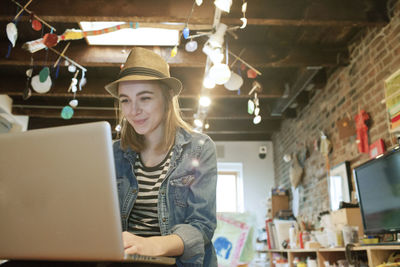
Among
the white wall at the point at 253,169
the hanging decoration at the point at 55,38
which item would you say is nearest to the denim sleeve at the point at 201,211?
the hanging decoration at the point at 55,38

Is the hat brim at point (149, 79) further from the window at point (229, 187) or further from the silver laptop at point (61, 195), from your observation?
the window at point (229, 187)

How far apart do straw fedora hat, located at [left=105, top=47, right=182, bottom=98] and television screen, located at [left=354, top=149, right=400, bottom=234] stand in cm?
171

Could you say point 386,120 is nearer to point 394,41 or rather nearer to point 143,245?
point 394,41

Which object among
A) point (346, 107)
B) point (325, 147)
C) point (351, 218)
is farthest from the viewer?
point (325, 147)

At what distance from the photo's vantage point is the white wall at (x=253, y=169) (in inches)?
272

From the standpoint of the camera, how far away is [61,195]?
2.53ft

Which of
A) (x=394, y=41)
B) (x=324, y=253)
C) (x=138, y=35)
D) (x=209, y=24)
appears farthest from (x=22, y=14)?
(x=324, y=253)

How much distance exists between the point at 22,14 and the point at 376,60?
3090 mm

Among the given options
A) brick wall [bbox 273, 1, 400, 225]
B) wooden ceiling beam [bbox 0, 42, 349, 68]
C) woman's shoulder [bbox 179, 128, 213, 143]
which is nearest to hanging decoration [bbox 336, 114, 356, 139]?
brick wall [bbox 273, 1, 400, 225]

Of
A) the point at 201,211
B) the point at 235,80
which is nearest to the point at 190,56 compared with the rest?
the point at 235,80

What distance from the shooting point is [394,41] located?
9.88 ft

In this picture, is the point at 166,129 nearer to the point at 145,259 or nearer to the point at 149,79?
the point at 149,79

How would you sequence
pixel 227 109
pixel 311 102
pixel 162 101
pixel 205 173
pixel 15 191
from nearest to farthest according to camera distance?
1. pixel 15 191
2. pixel 205 173
3. pixel 162 101
4. pixel 311 102
5. pixel 227 109

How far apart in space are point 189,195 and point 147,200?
147mm
